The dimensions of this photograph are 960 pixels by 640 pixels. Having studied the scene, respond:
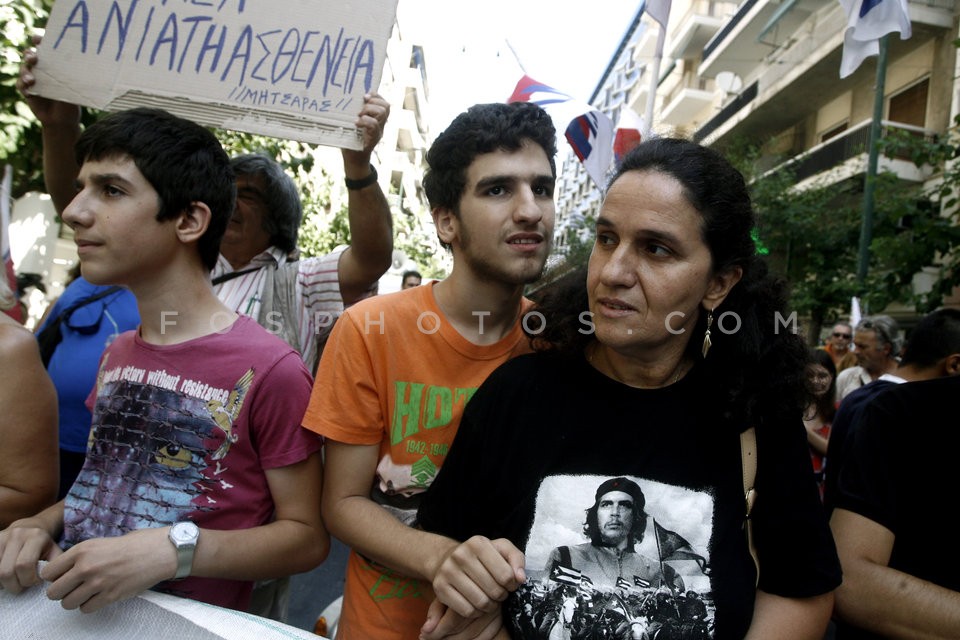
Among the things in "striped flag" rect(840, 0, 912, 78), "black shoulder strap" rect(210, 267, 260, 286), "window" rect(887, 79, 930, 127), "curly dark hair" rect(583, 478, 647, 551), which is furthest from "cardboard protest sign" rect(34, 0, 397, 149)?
"window" rect(887, 79, 930, 127)

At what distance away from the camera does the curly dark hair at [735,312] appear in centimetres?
155

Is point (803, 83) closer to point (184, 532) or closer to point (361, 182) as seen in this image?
point (361, 182)

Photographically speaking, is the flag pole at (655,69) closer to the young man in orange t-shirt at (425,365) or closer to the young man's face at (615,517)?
the young man in orange t-shirt at (425,365)

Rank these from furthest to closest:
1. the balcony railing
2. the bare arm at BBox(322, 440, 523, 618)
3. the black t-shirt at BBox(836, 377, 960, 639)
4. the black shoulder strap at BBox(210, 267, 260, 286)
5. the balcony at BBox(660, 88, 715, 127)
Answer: the balcony at BBox(660, 88, 715, 127) → the balcony railing → the black shoulder strap at BBox(210, 267, 260, 286) → the black t-shirt at BBox(836, 377, 960, 639) → the bare arm at BBox(322, 440, 523, 618)

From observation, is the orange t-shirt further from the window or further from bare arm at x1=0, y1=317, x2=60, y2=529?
the window

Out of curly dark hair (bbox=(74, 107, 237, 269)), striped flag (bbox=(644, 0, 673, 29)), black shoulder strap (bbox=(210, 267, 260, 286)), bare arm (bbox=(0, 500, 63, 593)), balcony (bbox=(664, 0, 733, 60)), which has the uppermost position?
balcony (bbox=(664, 0, 733, 60))

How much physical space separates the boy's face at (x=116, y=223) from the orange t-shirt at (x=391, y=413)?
526mm

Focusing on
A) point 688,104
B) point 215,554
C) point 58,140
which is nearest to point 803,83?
point 688,104

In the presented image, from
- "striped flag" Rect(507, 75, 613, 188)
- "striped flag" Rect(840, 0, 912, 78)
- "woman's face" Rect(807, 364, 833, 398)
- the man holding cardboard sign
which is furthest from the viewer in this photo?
"striped flag" Rect(507, 75, 613, 188)

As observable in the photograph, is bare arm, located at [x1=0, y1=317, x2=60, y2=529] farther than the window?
No

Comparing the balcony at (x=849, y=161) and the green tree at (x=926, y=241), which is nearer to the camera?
the green tree at (x=926, y=241)

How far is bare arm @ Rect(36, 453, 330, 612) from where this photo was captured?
1.31m

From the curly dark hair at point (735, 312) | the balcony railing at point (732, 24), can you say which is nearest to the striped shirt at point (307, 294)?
the curly dark hair at point (735, 312)

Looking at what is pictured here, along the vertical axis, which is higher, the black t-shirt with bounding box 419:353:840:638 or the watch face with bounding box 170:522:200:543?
the black t-shirt with bounding box 419:353:840:638
